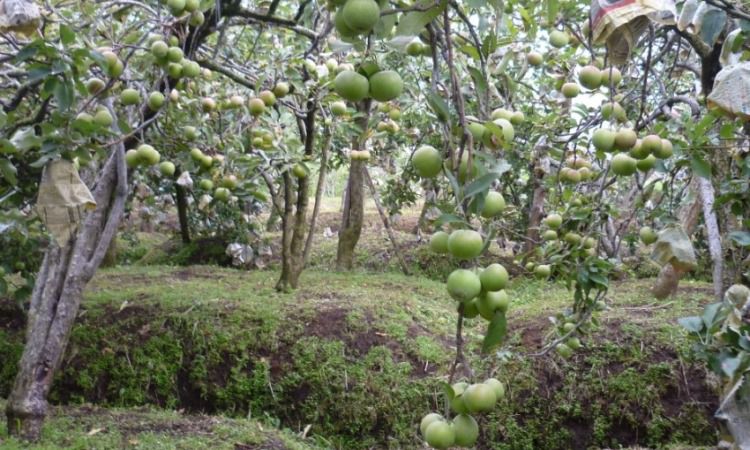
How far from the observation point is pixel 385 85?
0.85 m

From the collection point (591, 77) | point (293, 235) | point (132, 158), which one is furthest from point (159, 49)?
point (293, 235)

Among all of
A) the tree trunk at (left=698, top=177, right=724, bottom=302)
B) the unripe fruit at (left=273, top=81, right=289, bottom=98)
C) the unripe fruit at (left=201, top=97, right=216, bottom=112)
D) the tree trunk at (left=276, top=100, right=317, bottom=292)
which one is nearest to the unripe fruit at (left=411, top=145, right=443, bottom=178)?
the tree trunk at (left=698, top=177, right=724, bottom=302)

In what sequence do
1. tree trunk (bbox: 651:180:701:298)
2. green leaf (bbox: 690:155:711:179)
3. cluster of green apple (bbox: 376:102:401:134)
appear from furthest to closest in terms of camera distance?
1. cluster of green apple (bbox: 376:102:401:134)
2. tree trunk (bbox: 651:180:701:298)
3. green leaf (bbox: 690:155:711:179)

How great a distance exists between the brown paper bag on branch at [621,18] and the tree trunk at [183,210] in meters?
4.42

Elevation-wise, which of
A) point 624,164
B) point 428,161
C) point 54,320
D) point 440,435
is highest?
point 624,164

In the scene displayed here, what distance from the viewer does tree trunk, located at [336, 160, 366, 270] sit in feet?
17.1

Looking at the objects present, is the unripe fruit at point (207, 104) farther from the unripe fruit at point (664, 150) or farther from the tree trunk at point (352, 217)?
the tree trunk at point (352, 217)

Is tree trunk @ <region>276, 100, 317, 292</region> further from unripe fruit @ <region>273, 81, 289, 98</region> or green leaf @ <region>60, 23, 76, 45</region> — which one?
green leaf @ <region>60, 23, 76, 45</region>

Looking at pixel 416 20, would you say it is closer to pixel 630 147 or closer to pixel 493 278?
pixel 493 278

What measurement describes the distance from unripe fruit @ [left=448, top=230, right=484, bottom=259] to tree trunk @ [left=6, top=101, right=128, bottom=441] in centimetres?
187

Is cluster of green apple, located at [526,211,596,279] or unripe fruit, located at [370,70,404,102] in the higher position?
unripe fruit, located at [370,70,404,102]

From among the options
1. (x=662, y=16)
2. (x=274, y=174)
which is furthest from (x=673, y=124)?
(x=274, y=174)

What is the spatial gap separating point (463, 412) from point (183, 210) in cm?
498

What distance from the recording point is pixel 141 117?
2.51m
